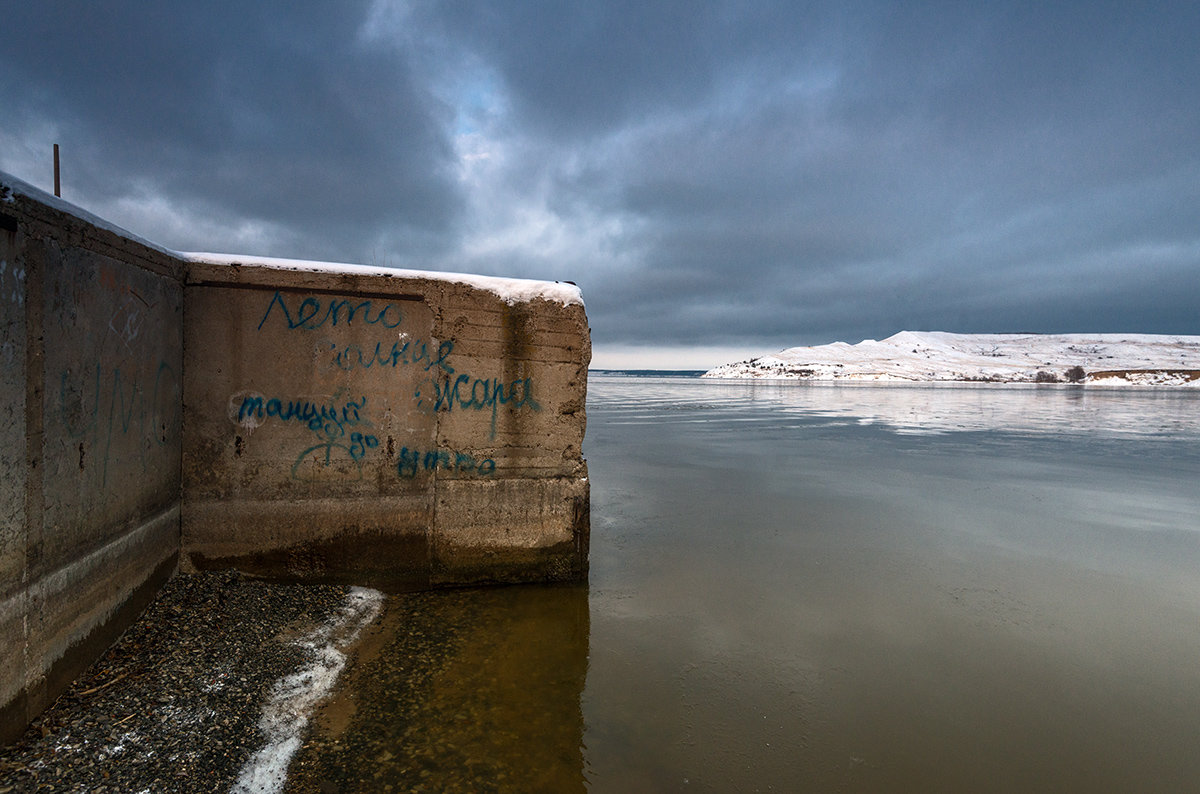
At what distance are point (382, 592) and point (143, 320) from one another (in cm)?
306

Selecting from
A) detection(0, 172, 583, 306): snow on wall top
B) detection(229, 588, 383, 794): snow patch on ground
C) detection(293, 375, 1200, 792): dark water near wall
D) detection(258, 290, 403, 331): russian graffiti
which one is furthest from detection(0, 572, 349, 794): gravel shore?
detection(0, 172, 583, 306): snow on wall top

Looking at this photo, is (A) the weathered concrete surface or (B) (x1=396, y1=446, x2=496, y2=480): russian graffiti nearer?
(A) the weathered concrete surface

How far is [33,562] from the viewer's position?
10.2 feet

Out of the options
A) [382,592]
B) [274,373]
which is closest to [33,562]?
[274,373]

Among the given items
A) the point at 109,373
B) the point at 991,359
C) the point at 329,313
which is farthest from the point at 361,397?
the point at 991,359

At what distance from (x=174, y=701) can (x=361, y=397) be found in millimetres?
2694

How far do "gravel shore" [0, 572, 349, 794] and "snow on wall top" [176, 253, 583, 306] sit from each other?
111 inches

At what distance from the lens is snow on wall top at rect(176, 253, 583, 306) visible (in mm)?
5004

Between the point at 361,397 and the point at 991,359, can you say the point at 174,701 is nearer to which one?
the point at 361,397

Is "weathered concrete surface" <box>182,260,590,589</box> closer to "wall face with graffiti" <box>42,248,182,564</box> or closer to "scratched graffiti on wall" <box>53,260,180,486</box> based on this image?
"wall face with graffiti" <box>42,248,182,564</box>

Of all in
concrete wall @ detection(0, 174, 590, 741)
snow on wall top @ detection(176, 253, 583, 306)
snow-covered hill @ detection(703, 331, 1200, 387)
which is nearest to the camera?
concrete wall @ detection(0, 174, 590, 741)

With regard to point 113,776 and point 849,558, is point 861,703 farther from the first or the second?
point 113,776

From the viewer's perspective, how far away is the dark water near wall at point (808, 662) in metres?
3.33

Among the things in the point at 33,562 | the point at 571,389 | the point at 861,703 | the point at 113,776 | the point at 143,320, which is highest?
the point at 143,320
